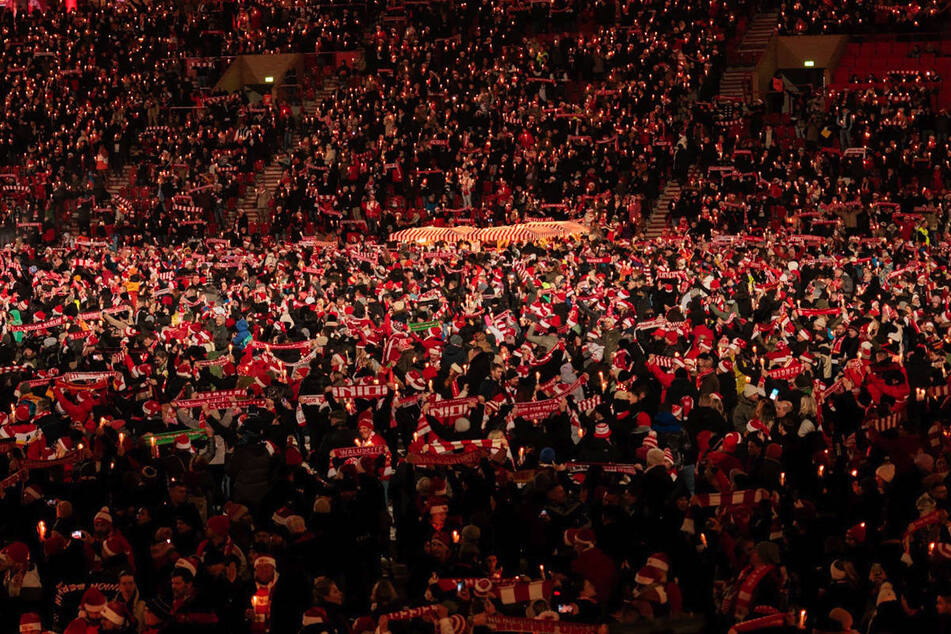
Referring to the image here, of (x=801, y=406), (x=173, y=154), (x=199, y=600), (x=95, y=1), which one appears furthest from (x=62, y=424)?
(x=95, y=1)

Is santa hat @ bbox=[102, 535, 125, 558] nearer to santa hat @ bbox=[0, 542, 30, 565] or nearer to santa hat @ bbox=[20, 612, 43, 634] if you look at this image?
santa hat @ bbox=[0, 542, 30, 565]

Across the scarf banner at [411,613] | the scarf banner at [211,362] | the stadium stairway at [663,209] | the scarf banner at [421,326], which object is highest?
the scarf banner at [411,613]

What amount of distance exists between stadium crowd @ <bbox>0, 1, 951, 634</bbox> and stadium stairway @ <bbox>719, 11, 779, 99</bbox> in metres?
1.27

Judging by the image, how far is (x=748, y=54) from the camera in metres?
38.6

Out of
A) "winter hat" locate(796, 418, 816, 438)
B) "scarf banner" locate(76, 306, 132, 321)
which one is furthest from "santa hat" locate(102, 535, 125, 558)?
"scarf banner" locate(76, 306, 132, 321)

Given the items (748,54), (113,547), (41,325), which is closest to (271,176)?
(748,54)

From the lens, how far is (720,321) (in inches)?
655

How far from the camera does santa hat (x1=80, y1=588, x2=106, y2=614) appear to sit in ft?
25.3

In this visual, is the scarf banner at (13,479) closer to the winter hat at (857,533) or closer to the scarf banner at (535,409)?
the scarf banner at (535,409)

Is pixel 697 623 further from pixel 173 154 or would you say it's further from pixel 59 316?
pixel 173 154

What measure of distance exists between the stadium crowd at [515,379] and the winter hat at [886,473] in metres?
0.02

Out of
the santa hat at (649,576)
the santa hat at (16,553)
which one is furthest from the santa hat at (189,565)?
the santa hat at (649,576)

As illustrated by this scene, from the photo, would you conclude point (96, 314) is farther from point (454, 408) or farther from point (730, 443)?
point (730, 443)

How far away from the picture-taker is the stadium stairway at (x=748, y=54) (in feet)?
123
